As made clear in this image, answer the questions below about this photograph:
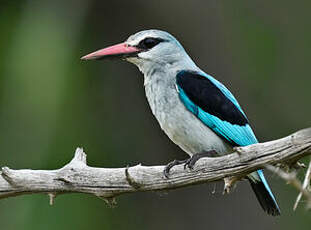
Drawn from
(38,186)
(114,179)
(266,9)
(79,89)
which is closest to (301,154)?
(114,179)

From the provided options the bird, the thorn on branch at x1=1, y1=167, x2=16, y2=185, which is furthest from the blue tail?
the thorn on branch at x1=1, y1=167, x2=16, y2=185

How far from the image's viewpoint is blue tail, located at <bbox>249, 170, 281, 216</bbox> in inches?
175

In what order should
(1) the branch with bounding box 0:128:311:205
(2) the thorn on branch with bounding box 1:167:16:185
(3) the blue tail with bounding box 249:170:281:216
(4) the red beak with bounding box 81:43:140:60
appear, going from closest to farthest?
(1) the branch with bounding box 0:128:311:205
(2) the thorn on branch with bounding box 1:167:16:185
(3) the blue tail with bounding box 249:170:281:216
(4) the red beak with bounding box 81:43:140:60

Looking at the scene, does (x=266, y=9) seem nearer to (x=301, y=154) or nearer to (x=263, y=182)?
(x=263, y=182)

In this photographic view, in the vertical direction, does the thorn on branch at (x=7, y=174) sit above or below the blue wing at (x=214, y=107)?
below

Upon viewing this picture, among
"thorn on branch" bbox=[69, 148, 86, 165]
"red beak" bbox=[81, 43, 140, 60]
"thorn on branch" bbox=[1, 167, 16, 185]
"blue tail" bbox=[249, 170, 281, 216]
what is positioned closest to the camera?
"thorn on branch" bbox=[1, 167, 16, 185]

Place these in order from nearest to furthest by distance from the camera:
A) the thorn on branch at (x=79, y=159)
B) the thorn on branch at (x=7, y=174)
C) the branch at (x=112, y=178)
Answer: the branch at (x=112, y=178)
the thorn on branch at (x=7, y=174)
the thorn on branch at (x=79, y=159)

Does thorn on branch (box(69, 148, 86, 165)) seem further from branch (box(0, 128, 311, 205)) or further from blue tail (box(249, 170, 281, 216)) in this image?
blue tail (box(249, 170, 281, 216))

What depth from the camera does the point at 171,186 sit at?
12.6ft

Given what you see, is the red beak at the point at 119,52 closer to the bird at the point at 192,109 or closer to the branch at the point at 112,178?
the bird at the point at 192,109

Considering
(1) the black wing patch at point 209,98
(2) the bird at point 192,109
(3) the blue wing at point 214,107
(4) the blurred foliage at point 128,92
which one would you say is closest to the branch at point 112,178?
(2) the bird at point 192,109

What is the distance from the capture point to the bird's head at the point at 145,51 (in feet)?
16.0

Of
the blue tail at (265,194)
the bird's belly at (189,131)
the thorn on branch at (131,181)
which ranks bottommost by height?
the blue tail at (265,194)

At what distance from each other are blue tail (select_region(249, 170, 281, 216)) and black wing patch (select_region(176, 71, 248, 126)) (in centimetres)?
36
